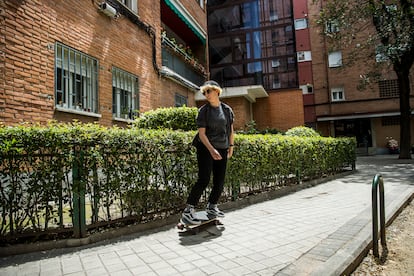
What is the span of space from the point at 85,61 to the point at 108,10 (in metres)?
1.79

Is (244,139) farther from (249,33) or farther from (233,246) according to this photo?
(249,33)

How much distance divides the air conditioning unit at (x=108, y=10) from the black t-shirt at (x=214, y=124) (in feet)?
19.5

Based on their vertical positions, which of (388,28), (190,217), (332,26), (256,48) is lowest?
(190,217)

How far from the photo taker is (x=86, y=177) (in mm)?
3473

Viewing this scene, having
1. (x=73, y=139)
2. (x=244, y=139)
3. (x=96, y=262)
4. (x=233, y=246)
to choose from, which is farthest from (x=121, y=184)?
(x=244, y=139)

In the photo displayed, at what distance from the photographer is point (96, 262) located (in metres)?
2.84

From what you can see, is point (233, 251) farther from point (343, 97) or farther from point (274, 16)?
point (343, 97)

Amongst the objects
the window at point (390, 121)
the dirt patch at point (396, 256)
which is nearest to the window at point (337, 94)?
the window at point (390, 121)

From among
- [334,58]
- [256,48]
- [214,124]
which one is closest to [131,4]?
[214,124]

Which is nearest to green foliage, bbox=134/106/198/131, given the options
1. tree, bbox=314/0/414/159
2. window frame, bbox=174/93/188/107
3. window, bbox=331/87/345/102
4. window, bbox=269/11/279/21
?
window frame, bbox=174/93/188/107

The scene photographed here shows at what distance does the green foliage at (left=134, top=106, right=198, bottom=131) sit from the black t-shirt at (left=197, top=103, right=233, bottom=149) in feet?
9.72

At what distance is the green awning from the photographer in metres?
12.0

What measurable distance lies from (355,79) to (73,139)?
88.9ft

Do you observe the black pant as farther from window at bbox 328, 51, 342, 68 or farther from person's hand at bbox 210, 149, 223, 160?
window at bbox 328, 51, 342, 68
